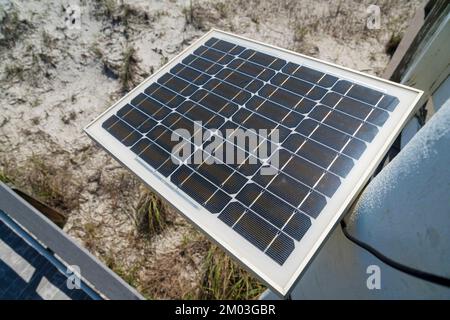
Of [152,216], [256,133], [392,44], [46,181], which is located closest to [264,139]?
[256,133]

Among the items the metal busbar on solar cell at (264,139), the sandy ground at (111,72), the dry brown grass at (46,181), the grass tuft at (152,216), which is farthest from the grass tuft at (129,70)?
the metal busbar on solar cell at (264,139)

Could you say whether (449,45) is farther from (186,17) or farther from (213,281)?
(186,17)

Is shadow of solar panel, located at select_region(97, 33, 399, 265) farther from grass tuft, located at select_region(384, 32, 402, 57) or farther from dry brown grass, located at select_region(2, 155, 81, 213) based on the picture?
grass tuft, located at select_region(384, 32, 402, 57)

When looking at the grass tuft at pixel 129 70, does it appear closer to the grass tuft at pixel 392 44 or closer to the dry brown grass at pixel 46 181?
the dry brown grass at pixel 46 181

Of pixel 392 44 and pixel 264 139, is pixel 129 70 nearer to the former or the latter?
pixel 264 139

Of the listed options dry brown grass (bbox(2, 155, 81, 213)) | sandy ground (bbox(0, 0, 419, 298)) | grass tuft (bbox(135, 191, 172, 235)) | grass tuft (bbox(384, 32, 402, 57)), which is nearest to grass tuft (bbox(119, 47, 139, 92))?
sandy ground (bbox(0, 0, 419, 298))

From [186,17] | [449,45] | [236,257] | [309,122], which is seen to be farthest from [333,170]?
[186,17]
